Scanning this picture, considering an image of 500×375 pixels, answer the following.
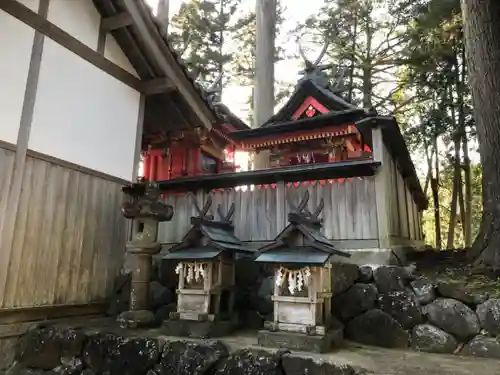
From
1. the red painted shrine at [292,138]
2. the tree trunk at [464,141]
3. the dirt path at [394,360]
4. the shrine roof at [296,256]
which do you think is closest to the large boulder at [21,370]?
the dirt path at [394,360]

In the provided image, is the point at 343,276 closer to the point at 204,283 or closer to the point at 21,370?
the point at 204,283

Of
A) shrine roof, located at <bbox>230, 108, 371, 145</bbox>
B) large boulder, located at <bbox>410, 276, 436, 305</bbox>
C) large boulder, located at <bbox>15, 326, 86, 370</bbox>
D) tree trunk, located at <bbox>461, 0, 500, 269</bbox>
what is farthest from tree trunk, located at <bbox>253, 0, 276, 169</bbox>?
large boulder, located at <bbox>15, 326, 86, 370</bbox>

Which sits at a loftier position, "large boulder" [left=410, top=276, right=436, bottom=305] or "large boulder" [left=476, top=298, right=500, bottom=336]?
"large boulder" [left=410, top=276, right=436, bottom=305]

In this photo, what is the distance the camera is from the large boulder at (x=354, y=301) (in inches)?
210

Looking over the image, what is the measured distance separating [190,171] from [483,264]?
9286 millimetres

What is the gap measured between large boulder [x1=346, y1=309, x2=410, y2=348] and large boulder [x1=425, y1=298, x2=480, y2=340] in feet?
1.55

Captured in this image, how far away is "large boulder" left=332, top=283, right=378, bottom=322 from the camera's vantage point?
5.33 m

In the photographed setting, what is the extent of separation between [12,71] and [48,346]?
4.05 m

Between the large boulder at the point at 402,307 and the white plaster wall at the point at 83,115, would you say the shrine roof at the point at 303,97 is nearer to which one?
the white plaster wall at the point at 83,115

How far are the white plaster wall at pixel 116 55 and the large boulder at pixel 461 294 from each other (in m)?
7.00

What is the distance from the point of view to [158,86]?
7.75 metres

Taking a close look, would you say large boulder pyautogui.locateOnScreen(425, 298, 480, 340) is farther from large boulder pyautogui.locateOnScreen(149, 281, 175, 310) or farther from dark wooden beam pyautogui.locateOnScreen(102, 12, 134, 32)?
dark wooden beam pyautogui.locateOnScreen(102, 12, 134, 32)

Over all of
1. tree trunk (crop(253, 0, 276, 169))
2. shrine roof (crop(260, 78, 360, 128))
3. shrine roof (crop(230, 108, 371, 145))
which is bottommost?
shrine roof (crop(230, 108, 371, 145))

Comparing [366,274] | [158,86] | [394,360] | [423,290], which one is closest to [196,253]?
[366,274]
